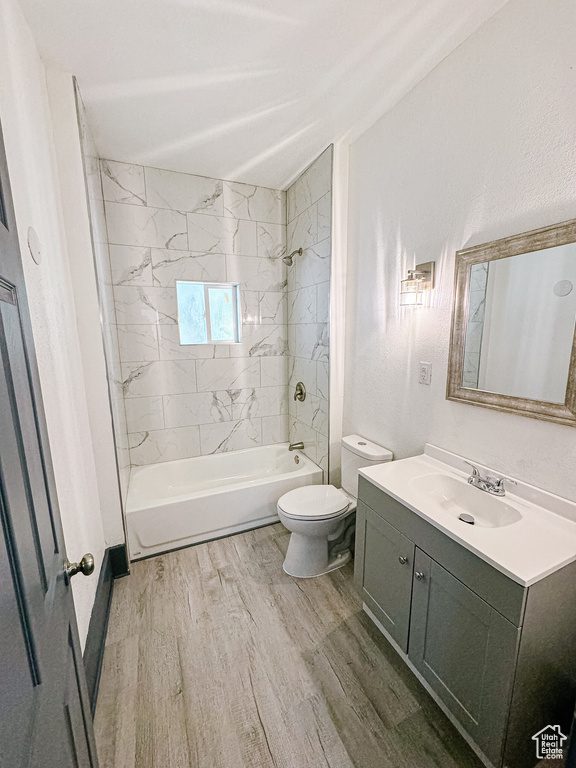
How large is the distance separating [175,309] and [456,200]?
2.17 m

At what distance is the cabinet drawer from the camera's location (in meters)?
0.97

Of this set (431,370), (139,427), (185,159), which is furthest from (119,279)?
(431,370)

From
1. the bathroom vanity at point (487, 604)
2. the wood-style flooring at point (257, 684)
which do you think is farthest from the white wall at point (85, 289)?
the bathroom vanity at point (487, 604)

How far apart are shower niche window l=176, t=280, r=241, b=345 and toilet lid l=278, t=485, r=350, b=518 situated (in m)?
1.52

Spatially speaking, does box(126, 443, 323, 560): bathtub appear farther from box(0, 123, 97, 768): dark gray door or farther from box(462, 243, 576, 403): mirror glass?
box(462, 243, 576, 403): mirror glass

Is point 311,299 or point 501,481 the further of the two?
point 311,299

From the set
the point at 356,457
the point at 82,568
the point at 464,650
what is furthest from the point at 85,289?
the point at 464,650

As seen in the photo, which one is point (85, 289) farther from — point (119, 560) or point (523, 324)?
point (523, 324)

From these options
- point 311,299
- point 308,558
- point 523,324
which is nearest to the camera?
point 523,324

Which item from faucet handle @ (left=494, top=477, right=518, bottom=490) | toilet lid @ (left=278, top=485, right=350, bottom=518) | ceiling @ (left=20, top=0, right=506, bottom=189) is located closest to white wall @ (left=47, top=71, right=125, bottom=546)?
ceiling @ (left=20, top=0, right=506, bottom=189)

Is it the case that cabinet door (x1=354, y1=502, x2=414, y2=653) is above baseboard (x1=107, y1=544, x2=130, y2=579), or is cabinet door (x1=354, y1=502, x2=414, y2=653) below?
above

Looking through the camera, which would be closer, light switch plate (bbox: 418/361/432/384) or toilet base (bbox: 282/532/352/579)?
light switch plate (bbox: 418/361/432/384)

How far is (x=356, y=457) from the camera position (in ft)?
7.13

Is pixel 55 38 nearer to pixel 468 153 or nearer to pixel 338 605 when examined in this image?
pixel 468 153
